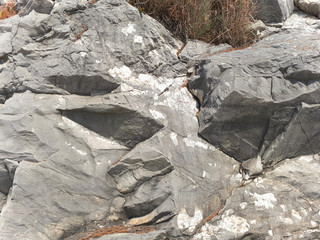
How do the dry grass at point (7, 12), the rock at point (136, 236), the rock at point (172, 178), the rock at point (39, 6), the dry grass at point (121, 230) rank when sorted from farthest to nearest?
the dry grass at point (7, 12) → the rock at point (39, 6) → the rock at point (172, 178) → the dry grass at point (121, 230) → the rock at point (136, 236)

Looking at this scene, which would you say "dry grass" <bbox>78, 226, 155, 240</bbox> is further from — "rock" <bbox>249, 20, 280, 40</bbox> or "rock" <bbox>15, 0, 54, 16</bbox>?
"rock" <bbox>249, 20, 280, 40</bbox>

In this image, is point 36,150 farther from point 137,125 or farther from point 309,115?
point 309,115

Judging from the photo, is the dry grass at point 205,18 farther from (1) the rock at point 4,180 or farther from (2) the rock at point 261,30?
(1) the rock at point 4,180

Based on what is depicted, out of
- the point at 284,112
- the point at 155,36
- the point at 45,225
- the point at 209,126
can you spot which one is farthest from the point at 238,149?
the point at 45,225

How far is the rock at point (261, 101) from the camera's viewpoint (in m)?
3.60

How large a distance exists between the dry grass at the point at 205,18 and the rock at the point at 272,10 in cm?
58

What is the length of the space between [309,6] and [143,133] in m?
4.87

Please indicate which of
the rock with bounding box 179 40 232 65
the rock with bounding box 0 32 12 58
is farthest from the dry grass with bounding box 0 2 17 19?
the rock with bounding box 179 40 232 65

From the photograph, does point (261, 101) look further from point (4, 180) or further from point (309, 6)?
point (309, 6)

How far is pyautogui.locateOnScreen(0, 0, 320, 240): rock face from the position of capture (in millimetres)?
3172

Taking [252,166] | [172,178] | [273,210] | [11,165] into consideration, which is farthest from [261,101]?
[11,165]

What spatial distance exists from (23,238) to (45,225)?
0.23 metres

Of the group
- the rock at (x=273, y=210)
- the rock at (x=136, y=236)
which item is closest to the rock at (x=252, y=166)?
the rock at (x=273, y=210)

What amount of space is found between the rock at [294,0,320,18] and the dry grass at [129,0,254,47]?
1.60 meters
